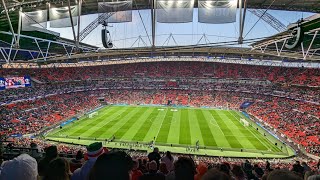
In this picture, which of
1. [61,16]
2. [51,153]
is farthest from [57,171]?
[61,16]

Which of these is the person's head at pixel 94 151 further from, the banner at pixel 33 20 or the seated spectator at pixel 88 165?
the banner at pixel 33 20

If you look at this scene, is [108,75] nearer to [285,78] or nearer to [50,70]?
[50,70]

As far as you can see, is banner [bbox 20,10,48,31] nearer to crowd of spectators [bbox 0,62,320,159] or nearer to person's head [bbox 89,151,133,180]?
person's head [bbox 89,151,133,180]

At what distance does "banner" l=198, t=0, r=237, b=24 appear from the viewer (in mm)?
15219

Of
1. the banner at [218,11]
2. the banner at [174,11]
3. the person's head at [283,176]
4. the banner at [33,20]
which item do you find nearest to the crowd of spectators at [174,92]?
the banner at [218,11]

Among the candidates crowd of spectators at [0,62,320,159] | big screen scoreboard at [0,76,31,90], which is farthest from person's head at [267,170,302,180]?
big screen scoreboard at [0,76,31,90]

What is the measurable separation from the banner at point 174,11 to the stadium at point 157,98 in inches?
2.4

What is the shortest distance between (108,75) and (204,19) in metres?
55.4

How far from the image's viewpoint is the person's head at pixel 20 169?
2.99m

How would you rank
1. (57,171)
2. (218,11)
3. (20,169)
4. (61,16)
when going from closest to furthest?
(20,169), (57,171), (218,11), (61,16)

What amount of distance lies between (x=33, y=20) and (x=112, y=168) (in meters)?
15.3

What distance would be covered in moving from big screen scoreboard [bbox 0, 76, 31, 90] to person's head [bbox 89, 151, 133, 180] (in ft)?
144

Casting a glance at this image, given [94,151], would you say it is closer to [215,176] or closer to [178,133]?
[215,176]

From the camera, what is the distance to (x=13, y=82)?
42.6 m
